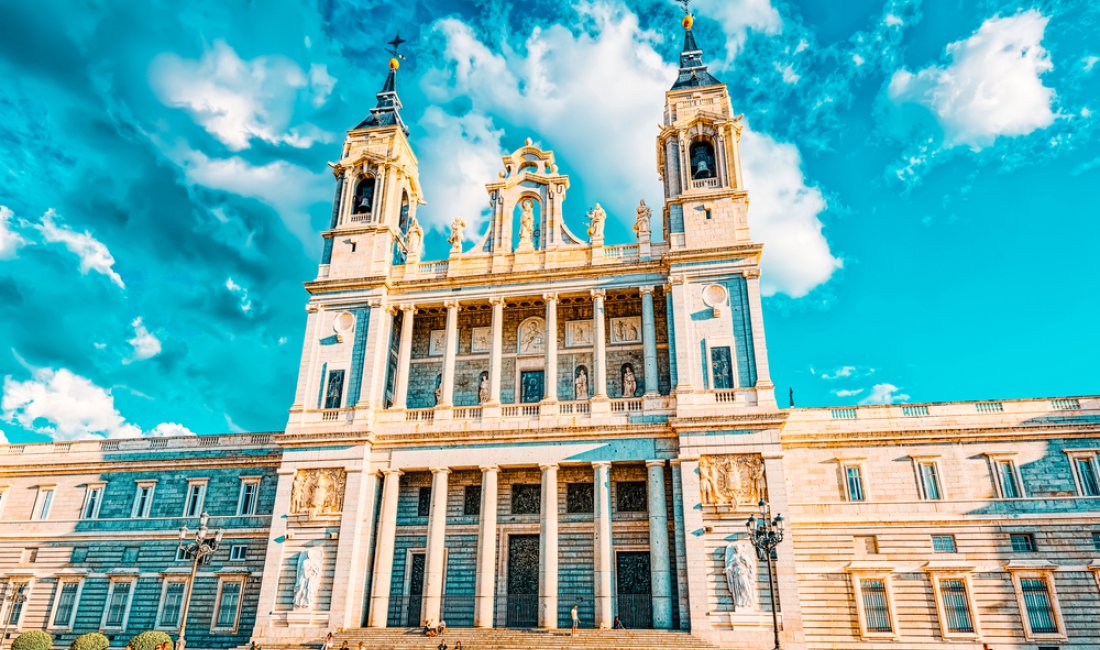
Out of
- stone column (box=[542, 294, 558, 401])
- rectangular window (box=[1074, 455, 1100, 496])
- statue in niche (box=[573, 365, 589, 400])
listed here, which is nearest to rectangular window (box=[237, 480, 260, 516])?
stone column (box=[542, 294, 558, 401])

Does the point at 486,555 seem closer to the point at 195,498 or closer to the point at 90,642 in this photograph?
the point at 195,498

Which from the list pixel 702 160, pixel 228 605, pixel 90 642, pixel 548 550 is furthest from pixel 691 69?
pixel 90 642

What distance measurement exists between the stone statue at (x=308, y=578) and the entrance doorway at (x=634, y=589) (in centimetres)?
1296

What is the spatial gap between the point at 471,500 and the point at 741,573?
12.9 meters

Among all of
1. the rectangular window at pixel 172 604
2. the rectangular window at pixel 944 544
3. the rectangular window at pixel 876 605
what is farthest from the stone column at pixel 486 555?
the rectangular window at pixel 944 544

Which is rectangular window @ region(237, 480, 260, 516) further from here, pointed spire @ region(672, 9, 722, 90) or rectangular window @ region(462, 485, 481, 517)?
pointed spire @ region(672, 9, 722, 90)

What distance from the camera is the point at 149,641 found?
32.1 m

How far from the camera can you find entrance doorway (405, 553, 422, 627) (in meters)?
33.2

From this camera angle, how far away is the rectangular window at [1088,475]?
31288 millimetres

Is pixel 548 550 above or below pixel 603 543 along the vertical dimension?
below

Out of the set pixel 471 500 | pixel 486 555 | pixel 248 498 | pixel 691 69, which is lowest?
pixel 486 555

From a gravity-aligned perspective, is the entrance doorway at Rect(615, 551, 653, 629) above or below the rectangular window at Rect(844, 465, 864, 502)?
below

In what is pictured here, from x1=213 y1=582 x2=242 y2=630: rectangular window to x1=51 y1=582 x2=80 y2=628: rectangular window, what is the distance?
785 centimetres

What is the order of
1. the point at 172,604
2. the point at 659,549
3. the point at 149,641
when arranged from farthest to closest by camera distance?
the point at 172,604, the point at 149,641, the point at 659,549
